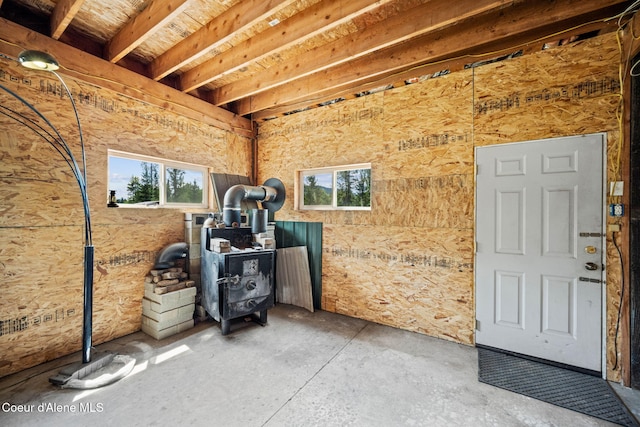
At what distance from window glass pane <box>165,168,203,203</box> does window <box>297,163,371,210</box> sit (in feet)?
4.95

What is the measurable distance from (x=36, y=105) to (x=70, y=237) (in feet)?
4.17

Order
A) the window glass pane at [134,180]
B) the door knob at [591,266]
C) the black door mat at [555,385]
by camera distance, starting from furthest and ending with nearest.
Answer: the window glass pane at [134,180] → the door knob at [591,266] → the black door mat at [555,385]

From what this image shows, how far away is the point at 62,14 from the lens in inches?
85.4

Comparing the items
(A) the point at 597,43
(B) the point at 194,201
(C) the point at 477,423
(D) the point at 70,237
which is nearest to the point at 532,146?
(A) the point at 597,43

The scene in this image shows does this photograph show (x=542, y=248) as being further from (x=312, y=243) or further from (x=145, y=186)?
(x=145, y=186)

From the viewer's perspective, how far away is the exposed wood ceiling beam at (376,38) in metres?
2.09

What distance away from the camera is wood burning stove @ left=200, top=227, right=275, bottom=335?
288 cm

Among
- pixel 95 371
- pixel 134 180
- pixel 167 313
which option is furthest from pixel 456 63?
pixel 95 371

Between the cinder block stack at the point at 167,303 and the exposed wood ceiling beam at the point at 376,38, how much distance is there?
2581 mm

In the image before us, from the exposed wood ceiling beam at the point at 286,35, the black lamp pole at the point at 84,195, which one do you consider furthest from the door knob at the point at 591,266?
the black lamp pole at the point at 84,195

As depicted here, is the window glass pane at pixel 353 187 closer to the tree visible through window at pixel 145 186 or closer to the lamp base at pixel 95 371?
the tree visible through window at pixel 145 186

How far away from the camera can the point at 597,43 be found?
2275mm

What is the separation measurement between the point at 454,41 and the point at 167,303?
13.4 feet

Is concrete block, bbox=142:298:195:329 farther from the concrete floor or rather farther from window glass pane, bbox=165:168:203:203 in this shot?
window glass pane, bbox=165:168:203:203
